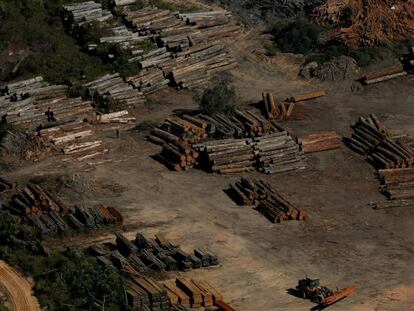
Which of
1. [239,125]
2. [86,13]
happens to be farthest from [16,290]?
[86,13]

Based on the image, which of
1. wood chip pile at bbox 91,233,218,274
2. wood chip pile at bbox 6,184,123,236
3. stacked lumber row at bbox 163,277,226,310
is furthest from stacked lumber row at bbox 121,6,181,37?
stacked lumber row at bbox 163,277,226,310

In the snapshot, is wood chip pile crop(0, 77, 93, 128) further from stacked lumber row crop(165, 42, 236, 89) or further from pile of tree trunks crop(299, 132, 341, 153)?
pile of tree trunks crop(299, 132, 341, 153)

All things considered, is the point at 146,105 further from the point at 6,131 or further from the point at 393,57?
the point at 393,57

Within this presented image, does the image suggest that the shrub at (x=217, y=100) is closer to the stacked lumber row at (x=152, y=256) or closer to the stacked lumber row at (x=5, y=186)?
the stacked lumber row at (x=5, y=186)

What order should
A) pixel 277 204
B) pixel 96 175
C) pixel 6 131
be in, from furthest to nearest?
pixel 6 131, pixel 96 175, pixel 277 204

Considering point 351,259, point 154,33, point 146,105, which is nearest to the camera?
point 351,259

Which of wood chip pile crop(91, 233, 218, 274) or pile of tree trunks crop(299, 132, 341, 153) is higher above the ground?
pile of tree trunks crop(299, 132, 341, 153)

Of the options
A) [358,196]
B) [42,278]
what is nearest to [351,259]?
[358,196]

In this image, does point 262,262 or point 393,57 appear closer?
point 262,262
